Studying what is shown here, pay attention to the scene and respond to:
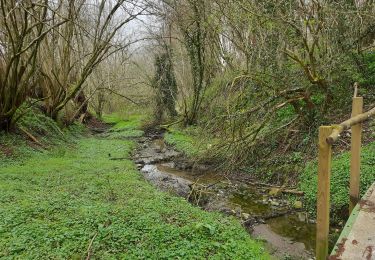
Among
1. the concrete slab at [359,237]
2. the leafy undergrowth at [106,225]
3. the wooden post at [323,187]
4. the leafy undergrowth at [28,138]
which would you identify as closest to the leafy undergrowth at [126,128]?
the leafy undergrowth at [28,138]

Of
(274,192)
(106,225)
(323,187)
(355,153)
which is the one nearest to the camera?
(323,187)

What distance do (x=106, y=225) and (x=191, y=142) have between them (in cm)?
940

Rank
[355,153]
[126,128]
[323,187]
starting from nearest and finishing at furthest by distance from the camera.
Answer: [323,187]
[355,153]
[126,128]

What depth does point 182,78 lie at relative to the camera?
81.5 ft

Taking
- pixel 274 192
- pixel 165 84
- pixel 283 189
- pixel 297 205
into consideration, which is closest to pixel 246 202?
pixel 274 192

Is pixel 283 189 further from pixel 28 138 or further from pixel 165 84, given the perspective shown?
pixel 165 84

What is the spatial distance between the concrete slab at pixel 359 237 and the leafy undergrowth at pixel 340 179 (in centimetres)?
220

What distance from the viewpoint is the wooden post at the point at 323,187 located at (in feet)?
12.5

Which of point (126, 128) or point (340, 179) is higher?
point (340, 179)

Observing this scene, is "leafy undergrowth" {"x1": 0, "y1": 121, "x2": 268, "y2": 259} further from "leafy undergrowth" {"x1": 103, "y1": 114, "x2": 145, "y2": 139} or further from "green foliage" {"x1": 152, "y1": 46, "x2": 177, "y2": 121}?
"green foliage" {"x1": 152, "y1": 46, "x2": 177, "y2": 121}

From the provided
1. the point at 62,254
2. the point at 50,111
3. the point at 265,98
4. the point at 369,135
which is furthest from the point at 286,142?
the point at 50,111

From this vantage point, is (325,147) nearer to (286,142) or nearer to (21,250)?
(21,250)

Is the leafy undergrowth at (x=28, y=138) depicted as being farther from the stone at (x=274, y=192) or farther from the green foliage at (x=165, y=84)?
the green foliage at (x=165, y=84)

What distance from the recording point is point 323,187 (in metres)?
3.90
